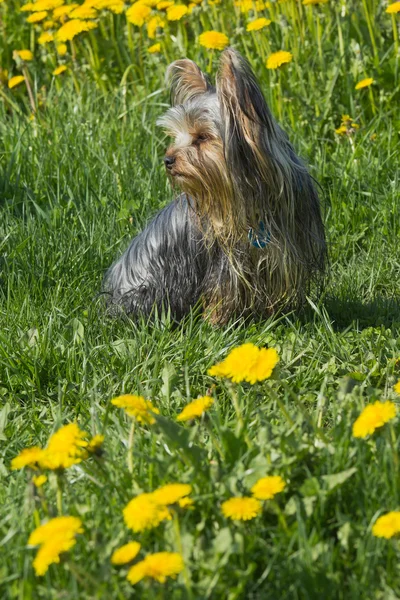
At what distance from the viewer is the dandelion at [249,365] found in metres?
2.35

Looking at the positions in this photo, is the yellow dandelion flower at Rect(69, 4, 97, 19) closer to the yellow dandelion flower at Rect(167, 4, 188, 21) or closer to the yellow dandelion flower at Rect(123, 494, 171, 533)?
the yellow dandelion flower at Rect(167, 4, 188, 21)

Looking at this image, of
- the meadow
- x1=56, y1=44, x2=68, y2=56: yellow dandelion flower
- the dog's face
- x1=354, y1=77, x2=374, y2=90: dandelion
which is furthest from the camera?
x1=56, y1=44, x2=68, y2=56: yellow dandelion flower

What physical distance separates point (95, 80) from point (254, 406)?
11.7 feet

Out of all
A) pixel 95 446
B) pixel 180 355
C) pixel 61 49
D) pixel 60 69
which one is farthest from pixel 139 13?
pixel 95 446

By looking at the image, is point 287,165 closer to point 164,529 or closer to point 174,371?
point 174,371

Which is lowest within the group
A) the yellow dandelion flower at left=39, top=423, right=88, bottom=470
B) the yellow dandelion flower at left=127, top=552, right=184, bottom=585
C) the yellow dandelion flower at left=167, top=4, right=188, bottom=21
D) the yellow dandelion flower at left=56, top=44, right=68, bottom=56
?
the yellow dandelion flower at left=56, top=44, right=68, bottom=56

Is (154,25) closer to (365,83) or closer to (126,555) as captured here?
(365,83)

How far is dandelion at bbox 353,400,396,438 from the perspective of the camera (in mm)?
2221

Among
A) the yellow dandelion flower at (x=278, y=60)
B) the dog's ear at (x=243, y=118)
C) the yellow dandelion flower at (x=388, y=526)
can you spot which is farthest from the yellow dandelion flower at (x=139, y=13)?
the yellow dandelion flower at (x=388, y=526)

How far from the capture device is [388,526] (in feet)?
6.63

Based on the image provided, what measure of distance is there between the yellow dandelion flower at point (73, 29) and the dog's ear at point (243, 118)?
2430mm

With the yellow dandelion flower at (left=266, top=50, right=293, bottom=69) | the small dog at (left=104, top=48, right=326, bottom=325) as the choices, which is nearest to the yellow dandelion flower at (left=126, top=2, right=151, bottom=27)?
the yellow dandelion flower at (left=266, top=50, right=293, bottom=69)

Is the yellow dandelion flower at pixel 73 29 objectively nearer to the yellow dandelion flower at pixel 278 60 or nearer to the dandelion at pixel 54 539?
the yellow dandelion flower at pixel 278 60

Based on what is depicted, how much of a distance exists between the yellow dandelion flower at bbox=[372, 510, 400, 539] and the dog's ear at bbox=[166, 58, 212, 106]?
233 centimetres
